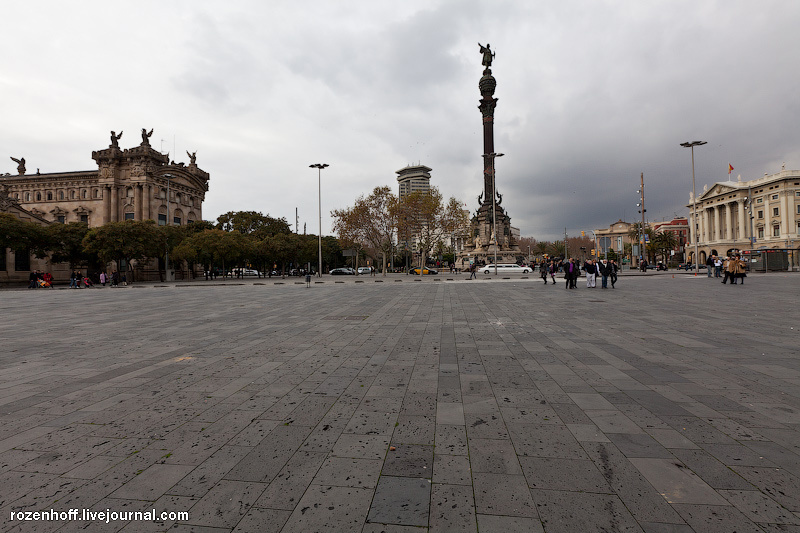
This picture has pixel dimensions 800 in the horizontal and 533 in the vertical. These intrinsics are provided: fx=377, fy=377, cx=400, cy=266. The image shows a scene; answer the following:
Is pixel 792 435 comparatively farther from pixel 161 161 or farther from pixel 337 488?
pixel 161 161

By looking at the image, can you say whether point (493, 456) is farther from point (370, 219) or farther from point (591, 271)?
point (370, 219)

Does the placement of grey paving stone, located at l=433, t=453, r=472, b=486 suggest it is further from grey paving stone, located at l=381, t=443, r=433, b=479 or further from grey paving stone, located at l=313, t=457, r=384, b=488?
grey paving stone, located at l=313, t=457, r=384, b=488

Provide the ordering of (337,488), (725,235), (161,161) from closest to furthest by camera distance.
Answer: (337,488), (161,161), (725,235)

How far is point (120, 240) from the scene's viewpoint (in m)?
35.7

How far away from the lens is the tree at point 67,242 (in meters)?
36.7

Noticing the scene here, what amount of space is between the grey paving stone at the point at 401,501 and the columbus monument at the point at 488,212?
57256 mm

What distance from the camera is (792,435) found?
122 inches

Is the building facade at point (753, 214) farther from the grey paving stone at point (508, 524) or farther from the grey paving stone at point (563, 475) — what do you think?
the grey paving stone at point (508, 524)

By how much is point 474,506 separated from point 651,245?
8404 centimetres

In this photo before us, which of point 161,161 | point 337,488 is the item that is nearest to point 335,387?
point 337,488

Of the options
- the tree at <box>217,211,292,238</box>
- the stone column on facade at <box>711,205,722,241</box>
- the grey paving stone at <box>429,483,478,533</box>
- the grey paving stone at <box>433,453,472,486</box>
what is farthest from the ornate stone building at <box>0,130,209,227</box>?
the stone column on facade at <box>711,205,722,241</box>

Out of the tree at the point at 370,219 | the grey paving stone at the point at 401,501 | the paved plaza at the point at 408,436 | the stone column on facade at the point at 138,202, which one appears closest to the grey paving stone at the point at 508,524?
the paved plaza at the point at 408,436

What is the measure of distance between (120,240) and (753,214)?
102 m

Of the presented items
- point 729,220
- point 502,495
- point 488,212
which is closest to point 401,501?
point 502,495
